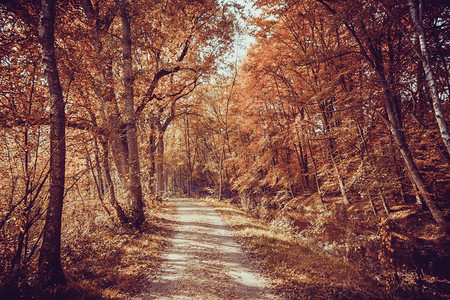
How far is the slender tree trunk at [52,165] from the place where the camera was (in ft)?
13.5

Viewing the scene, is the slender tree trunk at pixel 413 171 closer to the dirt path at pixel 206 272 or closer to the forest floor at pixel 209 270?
the forest floor at pixel 209 270

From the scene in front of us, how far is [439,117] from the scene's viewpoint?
18.9 feet

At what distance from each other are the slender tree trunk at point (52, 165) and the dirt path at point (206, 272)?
2055 mm

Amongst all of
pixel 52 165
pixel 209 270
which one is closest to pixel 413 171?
pixel 209 270

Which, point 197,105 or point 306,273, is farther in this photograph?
point 197,105

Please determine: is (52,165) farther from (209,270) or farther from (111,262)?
(209,270)

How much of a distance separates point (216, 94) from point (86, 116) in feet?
60.4

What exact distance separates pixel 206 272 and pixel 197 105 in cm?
1304

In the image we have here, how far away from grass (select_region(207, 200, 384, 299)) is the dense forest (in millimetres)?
671

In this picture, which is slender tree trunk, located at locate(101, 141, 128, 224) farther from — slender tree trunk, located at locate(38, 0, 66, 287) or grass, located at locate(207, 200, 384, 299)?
grass, located at locate(207, 200, 384, 299)

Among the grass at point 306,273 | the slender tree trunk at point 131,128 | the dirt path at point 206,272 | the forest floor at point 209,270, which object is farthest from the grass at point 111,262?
the grass at point 306,273

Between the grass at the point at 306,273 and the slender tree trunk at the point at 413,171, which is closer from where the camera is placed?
the grass at the point at 306,273

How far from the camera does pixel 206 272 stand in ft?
17.5

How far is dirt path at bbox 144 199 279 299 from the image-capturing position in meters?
4.44
